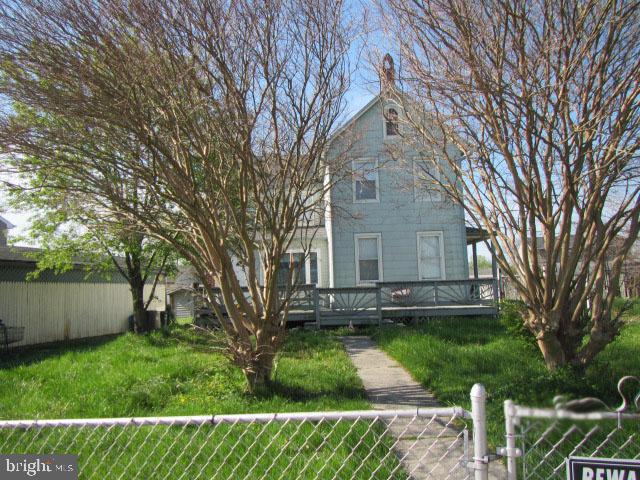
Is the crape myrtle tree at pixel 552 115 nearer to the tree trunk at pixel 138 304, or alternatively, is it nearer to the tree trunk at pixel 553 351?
the tree trunk at pixel 553 351

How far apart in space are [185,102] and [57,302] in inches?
613

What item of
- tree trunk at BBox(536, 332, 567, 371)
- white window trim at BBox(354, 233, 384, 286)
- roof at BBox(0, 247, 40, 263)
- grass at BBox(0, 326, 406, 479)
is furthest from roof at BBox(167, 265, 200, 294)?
tree trunk at BBox(536, 332, 567, 371)

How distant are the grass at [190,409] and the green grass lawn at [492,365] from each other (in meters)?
1.13

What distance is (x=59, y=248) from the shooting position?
15891mm

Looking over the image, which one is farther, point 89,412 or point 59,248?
point 59,248

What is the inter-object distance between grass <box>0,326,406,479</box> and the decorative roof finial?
4376mm

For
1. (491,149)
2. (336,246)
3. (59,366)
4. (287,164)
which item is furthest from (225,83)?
(336,246)

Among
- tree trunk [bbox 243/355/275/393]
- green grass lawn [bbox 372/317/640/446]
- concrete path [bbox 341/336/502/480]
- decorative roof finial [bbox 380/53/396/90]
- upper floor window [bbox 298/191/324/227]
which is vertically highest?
decorative roof finial [bbox 380/53/396/90]

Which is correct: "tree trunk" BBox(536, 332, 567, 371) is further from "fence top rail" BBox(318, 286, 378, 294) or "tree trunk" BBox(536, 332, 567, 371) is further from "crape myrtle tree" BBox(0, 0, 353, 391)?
"fence top rail" BBox(318, 286, 378, 294)

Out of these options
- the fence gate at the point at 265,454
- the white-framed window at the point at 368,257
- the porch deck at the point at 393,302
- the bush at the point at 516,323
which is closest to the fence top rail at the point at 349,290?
the porch deck at the point at 393,302

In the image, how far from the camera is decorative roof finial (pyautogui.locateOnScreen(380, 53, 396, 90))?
26.9 feet

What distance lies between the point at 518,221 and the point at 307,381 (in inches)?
146

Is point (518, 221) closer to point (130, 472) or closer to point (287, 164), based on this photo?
point (287, 164)

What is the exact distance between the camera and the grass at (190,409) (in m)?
4.55
